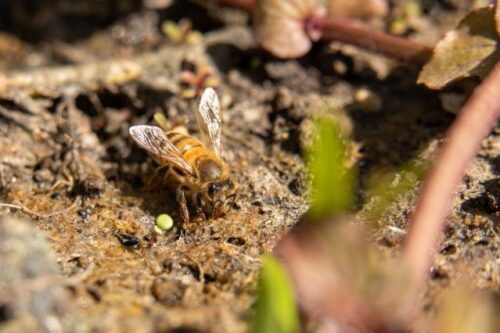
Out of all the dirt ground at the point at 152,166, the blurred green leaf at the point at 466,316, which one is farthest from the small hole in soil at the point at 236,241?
the blurred green leaf at the point at 466,316

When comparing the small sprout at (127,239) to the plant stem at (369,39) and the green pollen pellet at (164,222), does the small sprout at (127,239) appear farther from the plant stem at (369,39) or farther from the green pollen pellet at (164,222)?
the plant stem at (369,39)

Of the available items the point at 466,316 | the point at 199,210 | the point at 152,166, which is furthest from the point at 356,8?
the point at 466,316

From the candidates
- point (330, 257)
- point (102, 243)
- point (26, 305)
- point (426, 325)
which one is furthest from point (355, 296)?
point (102, 243)

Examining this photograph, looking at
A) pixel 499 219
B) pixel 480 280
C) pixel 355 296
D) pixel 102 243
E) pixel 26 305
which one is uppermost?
pixel 499 219

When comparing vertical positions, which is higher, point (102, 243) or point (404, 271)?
point (404, 271)

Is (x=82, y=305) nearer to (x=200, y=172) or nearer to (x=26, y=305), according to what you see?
(x=26, y=305)

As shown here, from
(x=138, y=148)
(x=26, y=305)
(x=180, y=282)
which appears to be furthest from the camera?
(x=138, y=148)

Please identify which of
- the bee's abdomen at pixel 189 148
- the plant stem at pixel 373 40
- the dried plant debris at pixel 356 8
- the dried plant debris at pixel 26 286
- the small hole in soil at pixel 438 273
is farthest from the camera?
the dried plant debris at pixel 356 8

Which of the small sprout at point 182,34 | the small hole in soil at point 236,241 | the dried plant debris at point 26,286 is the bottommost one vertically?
the dried plant debris at point 26,286

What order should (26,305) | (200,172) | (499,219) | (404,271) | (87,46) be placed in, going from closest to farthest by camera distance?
(404,271), (26,305), (499,219), (200,172), (87,46)
